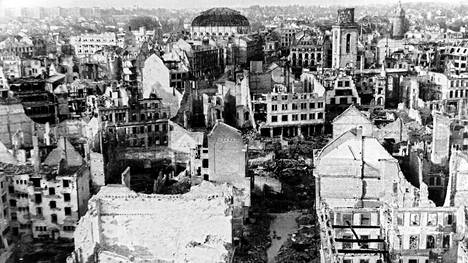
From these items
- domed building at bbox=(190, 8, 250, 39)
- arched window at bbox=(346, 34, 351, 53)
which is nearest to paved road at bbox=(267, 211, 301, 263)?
arched window at bbox=(346, 34, 351, 53)

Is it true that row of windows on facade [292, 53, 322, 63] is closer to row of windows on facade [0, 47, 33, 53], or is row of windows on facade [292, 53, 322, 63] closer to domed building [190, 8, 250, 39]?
domed building [190, 8, 250, 39]

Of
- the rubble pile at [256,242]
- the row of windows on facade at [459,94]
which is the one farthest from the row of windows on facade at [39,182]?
the row of windows on facade at [459,94]

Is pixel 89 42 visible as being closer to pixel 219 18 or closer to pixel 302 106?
pixel 219 18

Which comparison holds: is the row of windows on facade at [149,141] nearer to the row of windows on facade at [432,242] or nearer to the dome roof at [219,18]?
the row of windows on facade at [432,242]

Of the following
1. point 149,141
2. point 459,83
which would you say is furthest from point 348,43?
point 149,141

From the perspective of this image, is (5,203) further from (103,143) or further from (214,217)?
(214,217)

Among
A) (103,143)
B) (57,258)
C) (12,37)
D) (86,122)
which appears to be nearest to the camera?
(57,258)

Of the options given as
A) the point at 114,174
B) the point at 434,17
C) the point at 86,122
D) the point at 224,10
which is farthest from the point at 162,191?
the point at 434,17
